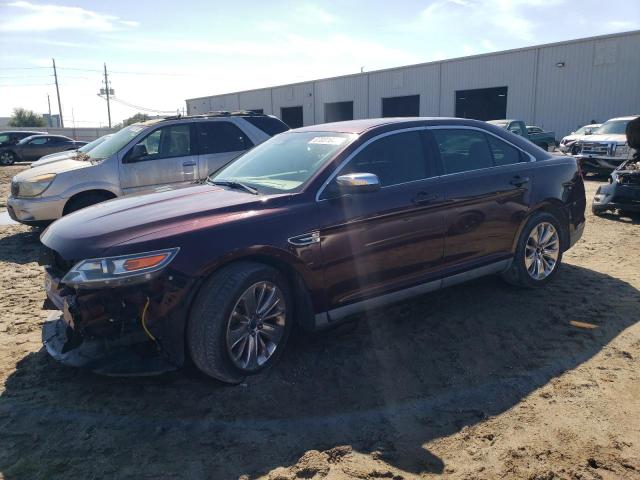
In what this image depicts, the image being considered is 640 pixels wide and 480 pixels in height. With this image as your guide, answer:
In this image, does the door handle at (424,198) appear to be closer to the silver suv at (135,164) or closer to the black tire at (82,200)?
the silver suv at (135,164)

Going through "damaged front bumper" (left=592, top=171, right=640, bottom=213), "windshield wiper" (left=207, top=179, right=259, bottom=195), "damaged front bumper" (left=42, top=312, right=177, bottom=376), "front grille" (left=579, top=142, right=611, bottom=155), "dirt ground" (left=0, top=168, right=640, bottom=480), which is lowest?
A: "dirt ground" (left=0, top=168, right=640, bottom=480)

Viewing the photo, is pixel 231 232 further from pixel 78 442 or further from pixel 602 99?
pixel 602 99

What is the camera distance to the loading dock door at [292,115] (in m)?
40.9

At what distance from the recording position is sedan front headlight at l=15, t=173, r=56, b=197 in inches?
280

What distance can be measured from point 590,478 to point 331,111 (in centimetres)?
3725

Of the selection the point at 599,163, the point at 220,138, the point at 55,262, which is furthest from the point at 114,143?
the point at 599,163

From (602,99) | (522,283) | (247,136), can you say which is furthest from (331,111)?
(522,283)

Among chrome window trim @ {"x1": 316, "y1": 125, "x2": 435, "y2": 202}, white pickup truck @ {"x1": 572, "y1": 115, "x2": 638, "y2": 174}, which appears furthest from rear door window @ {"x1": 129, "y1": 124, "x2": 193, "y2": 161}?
white pickup truck @ {"x1": 572, "y1": 115, "x2": 638, "y2": 174}

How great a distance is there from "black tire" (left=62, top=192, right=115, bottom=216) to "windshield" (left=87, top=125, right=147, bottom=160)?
56 cm

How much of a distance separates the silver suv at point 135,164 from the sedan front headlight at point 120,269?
13.2ft

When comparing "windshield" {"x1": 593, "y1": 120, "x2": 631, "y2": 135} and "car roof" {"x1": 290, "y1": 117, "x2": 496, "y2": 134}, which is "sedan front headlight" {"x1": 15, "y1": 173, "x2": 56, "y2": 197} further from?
"windshield" {"x1": 593, "y1": 120, "x2": 631, "y2": 135}

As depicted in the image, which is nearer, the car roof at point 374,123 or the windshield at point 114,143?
the car roof at point 374,123

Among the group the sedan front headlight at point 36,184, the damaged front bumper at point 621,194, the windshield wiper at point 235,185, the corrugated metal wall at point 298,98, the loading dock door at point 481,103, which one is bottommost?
the damaged front bumper at point 621,194

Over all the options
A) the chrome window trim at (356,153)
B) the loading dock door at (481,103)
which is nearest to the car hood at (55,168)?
the chrome window trim at (356,153)
